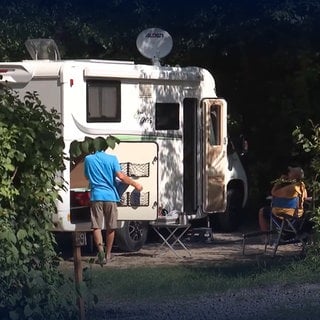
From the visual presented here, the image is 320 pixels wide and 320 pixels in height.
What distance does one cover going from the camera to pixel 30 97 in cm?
744

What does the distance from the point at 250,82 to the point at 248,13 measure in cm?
373

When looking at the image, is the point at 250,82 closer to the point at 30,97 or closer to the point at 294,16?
the point at 294,16

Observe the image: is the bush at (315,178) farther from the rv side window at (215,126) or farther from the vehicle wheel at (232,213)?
the vehicle wheel at (232,213)

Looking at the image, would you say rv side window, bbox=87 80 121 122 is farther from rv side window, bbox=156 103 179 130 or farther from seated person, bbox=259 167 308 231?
seated person, bbox=259 167 308 231

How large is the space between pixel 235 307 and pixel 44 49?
5176 millimetres

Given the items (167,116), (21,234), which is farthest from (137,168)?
(21,234)

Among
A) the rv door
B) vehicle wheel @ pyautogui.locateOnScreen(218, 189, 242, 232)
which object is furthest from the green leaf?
vehicle wheel @ pyautogui.locateOnScreen(218, 189, 242, 232)

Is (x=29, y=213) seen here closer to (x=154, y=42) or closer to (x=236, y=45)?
(x=154, y=42)

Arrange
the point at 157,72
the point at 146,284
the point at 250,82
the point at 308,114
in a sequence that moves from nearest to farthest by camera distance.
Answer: the point at 146,284
the point at 157,72
the point at 308,114
the point at 250,82

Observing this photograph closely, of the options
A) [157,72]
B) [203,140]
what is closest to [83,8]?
[157,72]

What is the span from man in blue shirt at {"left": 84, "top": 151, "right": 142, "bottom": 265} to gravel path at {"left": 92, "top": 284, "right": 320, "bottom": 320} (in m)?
2.81

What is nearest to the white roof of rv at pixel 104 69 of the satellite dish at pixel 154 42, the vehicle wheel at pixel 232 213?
the satellite dish at pixel 154 42

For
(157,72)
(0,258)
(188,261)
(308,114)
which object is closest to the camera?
(0,258)

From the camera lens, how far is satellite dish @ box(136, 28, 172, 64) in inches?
543
